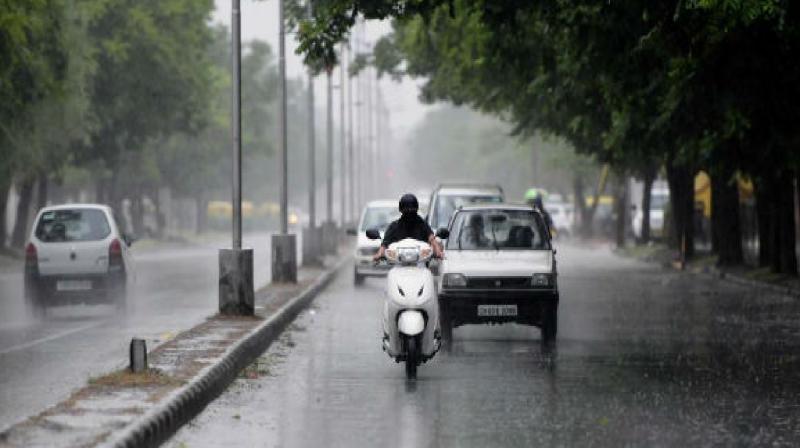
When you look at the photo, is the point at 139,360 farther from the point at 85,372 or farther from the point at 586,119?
the point at 586,119

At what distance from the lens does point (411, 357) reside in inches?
639

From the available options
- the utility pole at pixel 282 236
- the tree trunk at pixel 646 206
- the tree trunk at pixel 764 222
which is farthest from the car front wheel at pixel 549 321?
the tree trunk at pixel 646 206

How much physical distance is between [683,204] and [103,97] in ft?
70.0

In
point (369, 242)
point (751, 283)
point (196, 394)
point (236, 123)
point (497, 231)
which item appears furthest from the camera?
point (369, 242)

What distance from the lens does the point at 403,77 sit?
5584 centimetres

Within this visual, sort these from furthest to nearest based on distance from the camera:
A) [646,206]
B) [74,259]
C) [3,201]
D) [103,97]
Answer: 1. [646,206]
2. [103,97]
3. [3,201]
4. [74,259]

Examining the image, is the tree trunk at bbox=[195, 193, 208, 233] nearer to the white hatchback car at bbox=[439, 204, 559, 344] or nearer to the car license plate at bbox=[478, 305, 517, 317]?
the white hatchback car at bbox=[439, 204, 559, 344]

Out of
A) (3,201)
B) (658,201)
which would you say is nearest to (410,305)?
(3,201)

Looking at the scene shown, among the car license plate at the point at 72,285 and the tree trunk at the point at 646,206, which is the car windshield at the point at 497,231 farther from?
the tree trunk at the point at 646,206

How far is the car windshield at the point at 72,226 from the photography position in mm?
26688

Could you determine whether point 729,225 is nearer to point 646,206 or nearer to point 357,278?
→ point 357,278

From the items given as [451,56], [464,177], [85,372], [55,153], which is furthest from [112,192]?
[464,177]

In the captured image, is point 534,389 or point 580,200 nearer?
point 534,389

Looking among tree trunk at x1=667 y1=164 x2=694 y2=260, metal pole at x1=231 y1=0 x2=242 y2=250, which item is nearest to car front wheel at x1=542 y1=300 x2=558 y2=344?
metal pole at x1=231 y1=0 x2=242 y2=250
